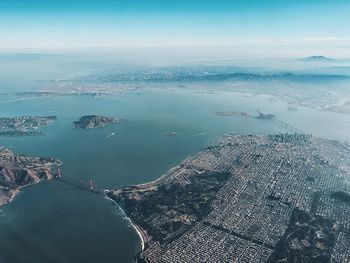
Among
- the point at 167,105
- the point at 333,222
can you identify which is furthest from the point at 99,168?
the point at 167,105

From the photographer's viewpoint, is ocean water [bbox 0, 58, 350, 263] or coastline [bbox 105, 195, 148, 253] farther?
ocean water [bbox 0, 58, 350, 263]

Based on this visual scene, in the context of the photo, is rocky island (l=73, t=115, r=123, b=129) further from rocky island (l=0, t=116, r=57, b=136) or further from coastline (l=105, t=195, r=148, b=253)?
coastline (l=105, t=195, r=148, b=253)

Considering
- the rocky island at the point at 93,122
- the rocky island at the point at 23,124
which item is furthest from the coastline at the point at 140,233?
the rocky island at the point at 23,124

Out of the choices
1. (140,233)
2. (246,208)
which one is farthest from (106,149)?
(246,208)

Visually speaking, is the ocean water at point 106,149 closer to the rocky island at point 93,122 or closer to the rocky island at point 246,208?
the rocky island at point 93,122

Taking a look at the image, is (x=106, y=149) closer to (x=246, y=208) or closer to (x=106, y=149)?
(x=106, y=149)

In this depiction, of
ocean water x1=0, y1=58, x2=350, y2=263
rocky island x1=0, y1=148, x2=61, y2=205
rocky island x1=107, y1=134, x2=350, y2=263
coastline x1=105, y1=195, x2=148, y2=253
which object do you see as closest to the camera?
rocky island x1=107, y1=134, x2=350, y2=263

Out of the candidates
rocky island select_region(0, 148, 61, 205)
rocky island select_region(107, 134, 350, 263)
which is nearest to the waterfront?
Result: rocky island select_region(0, 148, 61, 205)
